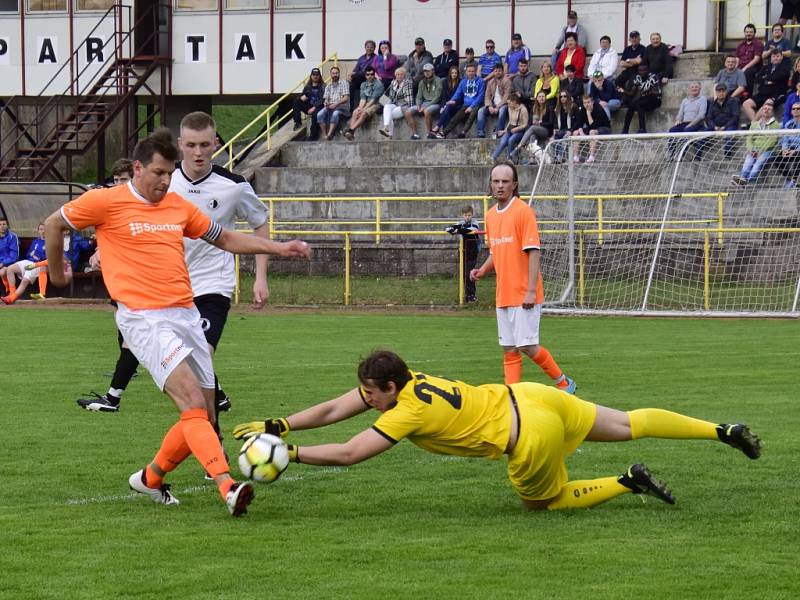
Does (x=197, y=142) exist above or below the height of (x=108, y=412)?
above

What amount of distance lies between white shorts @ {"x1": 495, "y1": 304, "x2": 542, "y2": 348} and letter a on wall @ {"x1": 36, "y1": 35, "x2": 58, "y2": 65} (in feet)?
89.3

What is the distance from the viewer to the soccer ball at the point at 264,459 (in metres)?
6.18

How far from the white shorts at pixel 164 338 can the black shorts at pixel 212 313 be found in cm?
115

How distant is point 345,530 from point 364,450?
1.33 feet

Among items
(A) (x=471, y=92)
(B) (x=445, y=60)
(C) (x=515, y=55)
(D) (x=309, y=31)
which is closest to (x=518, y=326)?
(A) (x=471, y=92)

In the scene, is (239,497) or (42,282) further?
(42,282)

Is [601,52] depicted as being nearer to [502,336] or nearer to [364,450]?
[502,336]

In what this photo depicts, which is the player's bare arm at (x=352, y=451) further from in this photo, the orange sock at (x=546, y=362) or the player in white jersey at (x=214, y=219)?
the orange sock at (x=546, y=362)

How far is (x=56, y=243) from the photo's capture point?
6723 millimetres

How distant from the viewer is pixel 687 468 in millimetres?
7750

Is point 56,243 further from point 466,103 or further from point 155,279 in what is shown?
point 466,103

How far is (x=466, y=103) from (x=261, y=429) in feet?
74.8

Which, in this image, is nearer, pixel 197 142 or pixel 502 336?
pixel 197 142

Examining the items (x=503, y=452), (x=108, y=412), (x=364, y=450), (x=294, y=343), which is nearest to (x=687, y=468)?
(x=503, y=452)
